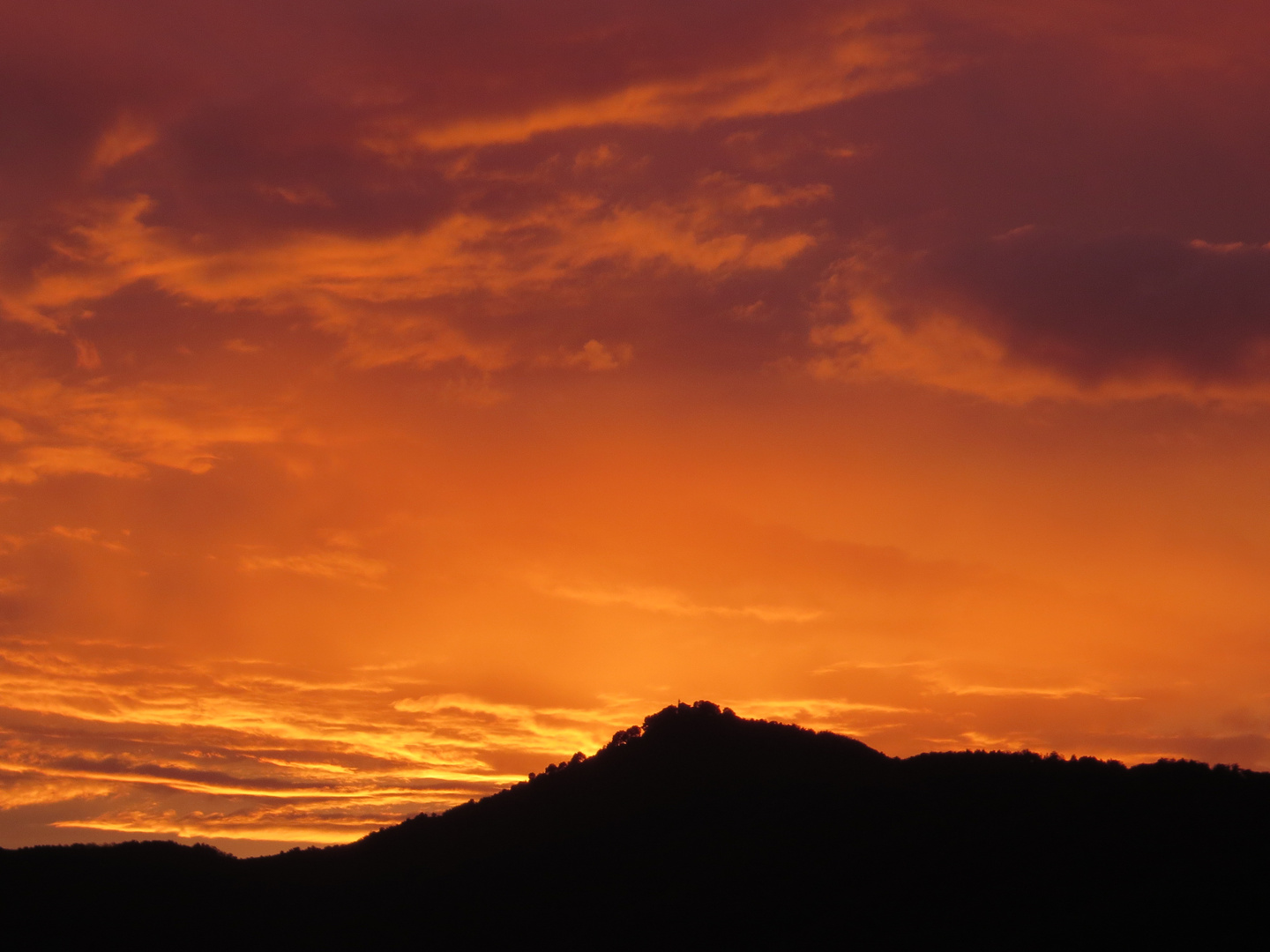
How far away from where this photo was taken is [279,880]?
72.8 meters

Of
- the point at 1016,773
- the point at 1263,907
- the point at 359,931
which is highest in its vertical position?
the point at 1016,773

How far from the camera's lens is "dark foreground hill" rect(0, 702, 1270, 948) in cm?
5250

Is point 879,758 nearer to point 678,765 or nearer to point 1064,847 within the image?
point 678,765

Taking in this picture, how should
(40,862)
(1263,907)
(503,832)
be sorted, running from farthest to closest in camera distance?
(503,832), (40,862), (1263,907)

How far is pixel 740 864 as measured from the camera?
210 feet

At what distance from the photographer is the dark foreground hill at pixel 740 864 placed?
52500mm

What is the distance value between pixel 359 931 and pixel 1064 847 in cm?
3849

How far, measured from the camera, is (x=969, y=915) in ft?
171

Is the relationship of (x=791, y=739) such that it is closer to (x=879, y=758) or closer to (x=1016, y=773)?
(x=879, y=758)

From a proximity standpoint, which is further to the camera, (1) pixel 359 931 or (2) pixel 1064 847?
(1) pixel 359 931

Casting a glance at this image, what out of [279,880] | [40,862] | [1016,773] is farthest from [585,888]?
[40,862]

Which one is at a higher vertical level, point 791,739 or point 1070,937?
point 791,739

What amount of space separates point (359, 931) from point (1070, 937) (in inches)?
1514

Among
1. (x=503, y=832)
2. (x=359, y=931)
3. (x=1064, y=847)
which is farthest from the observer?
(x=503, y=832)
